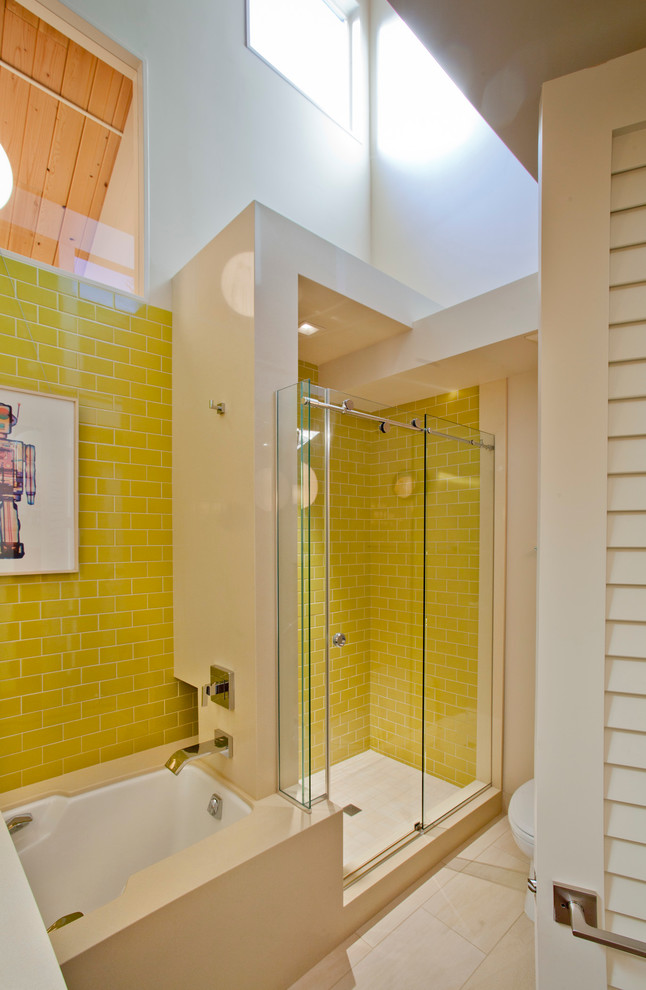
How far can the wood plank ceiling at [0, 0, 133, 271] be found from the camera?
80.8 inches

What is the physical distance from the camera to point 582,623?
0.85 metres

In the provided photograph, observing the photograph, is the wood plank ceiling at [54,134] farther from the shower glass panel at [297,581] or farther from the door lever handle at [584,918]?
the door lever handle at [584,918]

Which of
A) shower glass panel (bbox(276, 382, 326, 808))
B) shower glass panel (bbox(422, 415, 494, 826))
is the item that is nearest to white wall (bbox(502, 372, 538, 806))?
shower glass panel (bbox(422, 415, 494, 826))

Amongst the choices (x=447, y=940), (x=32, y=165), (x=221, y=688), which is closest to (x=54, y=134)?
(x=32, y=165)

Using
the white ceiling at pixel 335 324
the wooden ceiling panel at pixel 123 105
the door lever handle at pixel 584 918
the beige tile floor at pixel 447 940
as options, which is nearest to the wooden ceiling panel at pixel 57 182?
the wooden ceiling panel at pixel 123 105

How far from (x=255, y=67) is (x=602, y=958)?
3.94 m

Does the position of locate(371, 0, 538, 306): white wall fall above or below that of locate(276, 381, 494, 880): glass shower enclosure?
above

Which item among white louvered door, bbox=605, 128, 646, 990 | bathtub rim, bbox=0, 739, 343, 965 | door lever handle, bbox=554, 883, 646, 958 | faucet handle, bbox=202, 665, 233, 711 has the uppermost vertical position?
white louvered door, bbox=605, 128, 646, 990

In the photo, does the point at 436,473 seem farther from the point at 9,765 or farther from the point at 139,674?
the point at 9,765

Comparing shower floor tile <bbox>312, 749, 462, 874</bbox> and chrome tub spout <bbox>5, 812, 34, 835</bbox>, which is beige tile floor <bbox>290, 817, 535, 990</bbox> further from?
chrome tub spout <bbox>5, 812, 34, 835</bbox>

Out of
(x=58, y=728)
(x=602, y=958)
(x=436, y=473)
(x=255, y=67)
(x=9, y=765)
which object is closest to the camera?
(x=602, y=958)

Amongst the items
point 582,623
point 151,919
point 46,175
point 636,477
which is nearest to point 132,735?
point 151,919

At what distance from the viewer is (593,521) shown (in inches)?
33.2

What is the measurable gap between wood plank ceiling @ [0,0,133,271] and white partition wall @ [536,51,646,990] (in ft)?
6.82
